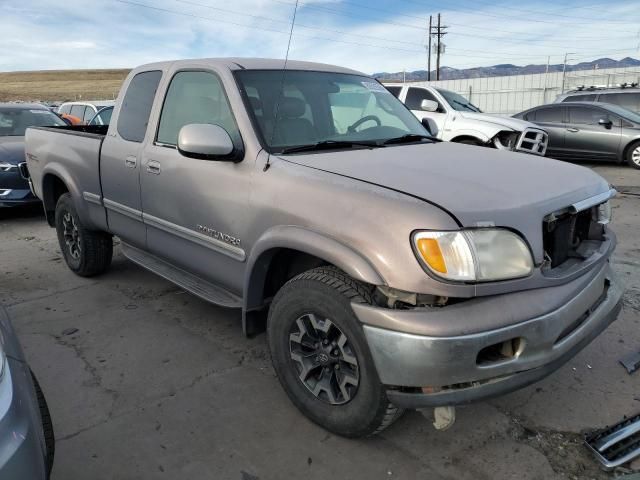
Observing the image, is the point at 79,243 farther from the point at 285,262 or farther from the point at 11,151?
the point at 11,151

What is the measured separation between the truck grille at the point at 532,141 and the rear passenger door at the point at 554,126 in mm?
2172

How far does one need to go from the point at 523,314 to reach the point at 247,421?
1.52 meters

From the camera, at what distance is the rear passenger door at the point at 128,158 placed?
12.6 feet

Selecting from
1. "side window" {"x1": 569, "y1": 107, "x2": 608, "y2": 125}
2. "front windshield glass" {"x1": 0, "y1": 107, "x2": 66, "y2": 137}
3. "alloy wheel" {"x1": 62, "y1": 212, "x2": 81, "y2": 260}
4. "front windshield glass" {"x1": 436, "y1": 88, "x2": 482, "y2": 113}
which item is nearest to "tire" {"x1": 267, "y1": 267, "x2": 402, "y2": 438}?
"alloy wheel" {"x1": 62, "y1": 212, "x2": 81, "y2": 260}

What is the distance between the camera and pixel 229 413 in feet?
9.32

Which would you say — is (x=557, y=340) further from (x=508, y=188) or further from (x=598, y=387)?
(x=598, y=387)

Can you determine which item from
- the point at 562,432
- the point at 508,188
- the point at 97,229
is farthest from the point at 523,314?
the point at 97,229

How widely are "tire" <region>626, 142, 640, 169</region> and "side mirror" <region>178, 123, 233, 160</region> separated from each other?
10901mm

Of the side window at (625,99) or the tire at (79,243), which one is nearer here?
the tire at (79,243)

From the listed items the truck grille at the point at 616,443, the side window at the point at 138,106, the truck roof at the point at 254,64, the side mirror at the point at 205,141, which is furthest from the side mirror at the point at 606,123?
the side mirror at the point at 205,141

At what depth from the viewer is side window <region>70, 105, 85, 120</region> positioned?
13625 millimetres

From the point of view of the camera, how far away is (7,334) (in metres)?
1.97

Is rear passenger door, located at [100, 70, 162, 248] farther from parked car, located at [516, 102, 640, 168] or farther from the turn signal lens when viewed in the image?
parked car, located at [516, 102, 640, 168]

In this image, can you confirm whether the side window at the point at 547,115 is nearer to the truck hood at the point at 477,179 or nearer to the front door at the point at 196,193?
the truck hood at the point at 477,179
